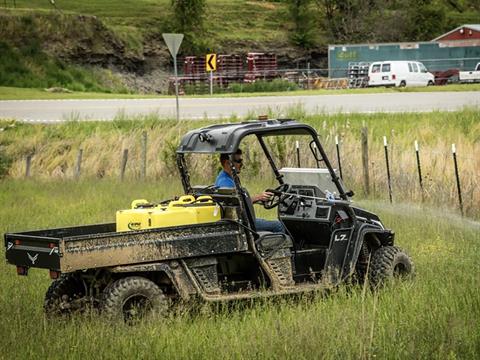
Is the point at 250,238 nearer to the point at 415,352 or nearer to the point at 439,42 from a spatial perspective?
the point at 415,352

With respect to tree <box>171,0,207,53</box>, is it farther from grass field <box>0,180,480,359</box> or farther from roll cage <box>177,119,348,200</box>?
roll cage <box>177,119,348,200</box>

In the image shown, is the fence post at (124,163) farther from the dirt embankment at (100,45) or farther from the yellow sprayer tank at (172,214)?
the dirt embankment at (100,45)

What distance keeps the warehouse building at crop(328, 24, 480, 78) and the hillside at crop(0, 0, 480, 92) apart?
5479 mm

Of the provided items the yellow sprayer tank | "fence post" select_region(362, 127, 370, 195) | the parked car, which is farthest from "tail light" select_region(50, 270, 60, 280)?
the parked car

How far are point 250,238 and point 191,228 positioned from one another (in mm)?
703

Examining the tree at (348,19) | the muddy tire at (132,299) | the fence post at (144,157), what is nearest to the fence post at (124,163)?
the fence post at (144,157)

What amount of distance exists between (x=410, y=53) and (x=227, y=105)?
27.2 m

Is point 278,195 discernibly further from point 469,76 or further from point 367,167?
point 469,76

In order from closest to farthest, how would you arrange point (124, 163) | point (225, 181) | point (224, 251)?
point (224, 251), point (225, 181), point (124, 163)

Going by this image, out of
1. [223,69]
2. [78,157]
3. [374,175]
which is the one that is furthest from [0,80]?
[374,175]

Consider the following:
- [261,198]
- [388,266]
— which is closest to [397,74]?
[388,266]

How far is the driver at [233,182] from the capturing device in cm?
1116

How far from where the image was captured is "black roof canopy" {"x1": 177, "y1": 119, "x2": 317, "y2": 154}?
35.9ft

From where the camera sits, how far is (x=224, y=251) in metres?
10.8
